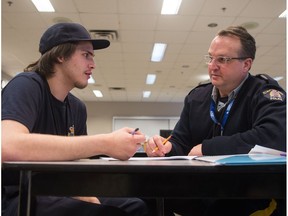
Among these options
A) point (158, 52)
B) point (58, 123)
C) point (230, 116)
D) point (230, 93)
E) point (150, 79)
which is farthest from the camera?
point (150, 79)

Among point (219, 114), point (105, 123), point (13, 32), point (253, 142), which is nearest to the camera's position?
point (253, 142)

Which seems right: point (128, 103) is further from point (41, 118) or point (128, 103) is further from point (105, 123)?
point (41, 118)

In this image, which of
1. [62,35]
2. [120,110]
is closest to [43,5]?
[62,35]

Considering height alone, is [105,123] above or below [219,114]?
above

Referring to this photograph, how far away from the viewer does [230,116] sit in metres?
1.57

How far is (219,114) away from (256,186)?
0.92 metres

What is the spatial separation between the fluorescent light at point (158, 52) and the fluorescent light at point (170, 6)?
1596mm

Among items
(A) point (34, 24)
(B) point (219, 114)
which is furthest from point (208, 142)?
(A) point (34, 24)

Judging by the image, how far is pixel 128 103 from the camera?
584 inches

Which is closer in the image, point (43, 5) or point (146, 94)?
→ point (43, 5)

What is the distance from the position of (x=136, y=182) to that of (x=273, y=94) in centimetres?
99

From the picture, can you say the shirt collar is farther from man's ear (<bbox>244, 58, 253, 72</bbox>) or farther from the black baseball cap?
the black baseball cap

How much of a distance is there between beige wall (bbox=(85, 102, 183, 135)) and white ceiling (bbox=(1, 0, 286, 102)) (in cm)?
579

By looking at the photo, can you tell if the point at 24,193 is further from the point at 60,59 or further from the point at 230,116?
the point at 230,116
